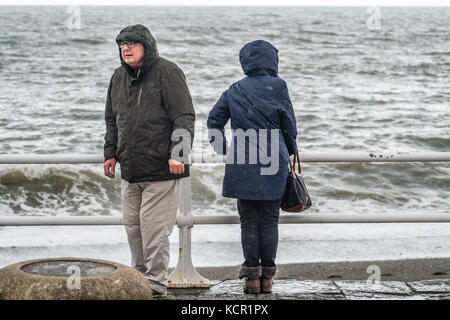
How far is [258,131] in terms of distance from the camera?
4574 mm

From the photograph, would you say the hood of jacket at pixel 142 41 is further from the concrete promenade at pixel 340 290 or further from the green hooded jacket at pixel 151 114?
the concrete promenade at pixel 340 290

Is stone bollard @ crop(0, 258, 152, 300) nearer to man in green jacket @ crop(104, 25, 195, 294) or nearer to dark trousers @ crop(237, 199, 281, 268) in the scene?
man in green jacket @ crop(104, 25, 195, 294)

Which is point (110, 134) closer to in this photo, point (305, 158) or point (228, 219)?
point (228, 219)

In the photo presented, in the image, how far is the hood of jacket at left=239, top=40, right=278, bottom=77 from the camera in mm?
4613

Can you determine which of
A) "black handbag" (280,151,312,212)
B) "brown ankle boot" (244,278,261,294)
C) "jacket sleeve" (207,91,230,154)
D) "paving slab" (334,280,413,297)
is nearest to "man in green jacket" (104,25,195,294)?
"jacket sleeve" (207,91,230,154)

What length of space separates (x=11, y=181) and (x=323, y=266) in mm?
7371

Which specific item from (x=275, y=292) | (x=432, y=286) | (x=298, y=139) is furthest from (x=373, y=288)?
(x=298, y=139)

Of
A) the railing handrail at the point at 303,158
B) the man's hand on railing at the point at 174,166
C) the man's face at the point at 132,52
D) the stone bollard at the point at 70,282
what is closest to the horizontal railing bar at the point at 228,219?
the railing handrail at the point at 303,158

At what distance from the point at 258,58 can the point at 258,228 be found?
1.00m

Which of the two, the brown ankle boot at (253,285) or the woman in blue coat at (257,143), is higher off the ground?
the woman in blue coat at (257,143)

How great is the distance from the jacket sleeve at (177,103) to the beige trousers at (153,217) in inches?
10.4

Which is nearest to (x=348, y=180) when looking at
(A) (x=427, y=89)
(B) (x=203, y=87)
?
(B) (x=203, y=87)

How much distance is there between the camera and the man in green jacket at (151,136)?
4.50m

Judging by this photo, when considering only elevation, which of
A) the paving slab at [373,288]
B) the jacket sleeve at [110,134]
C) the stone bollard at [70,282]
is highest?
the jacket sleeve at [110,134]
